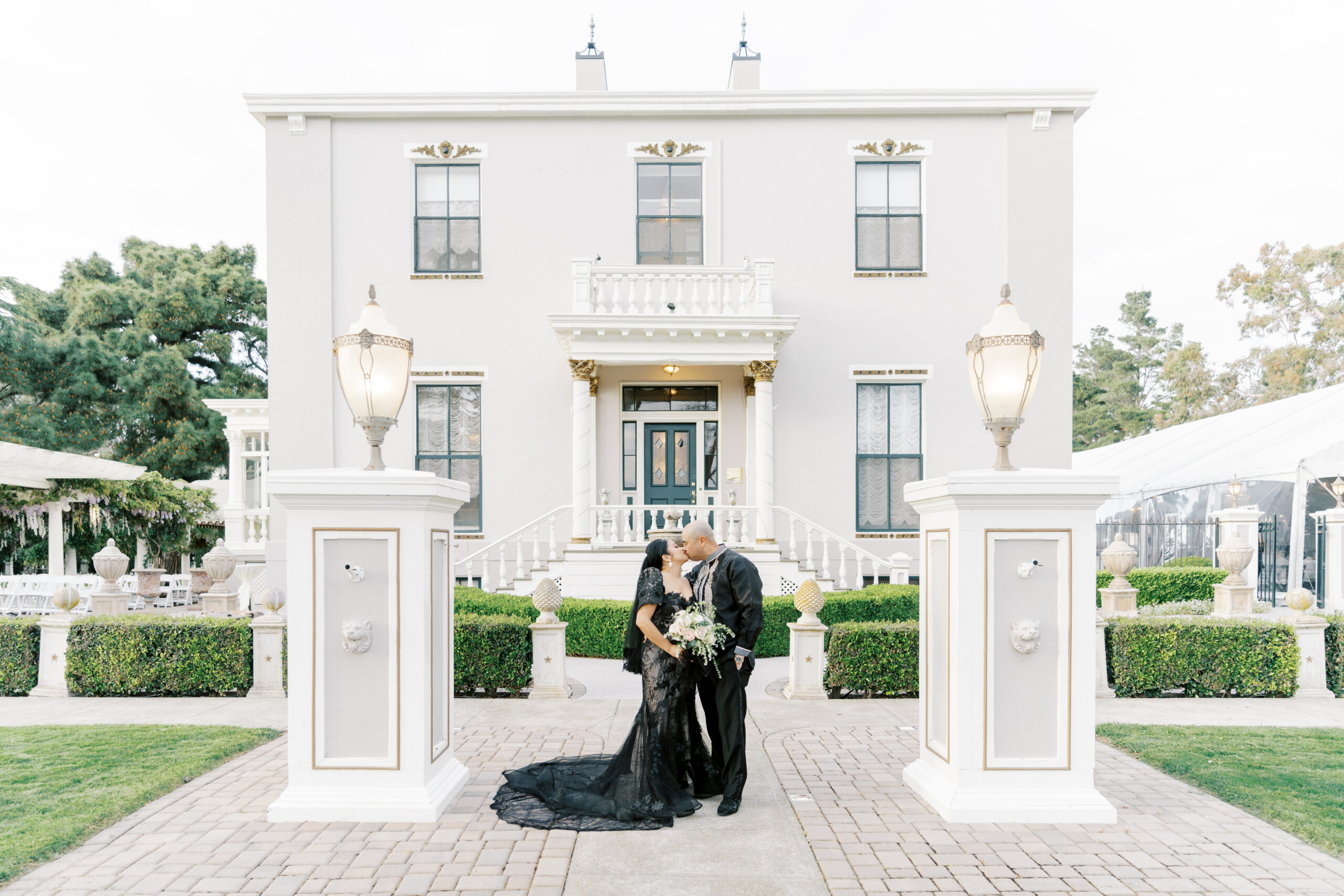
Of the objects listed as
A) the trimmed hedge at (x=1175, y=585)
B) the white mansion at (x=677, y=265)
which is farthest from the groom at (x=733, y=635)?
the trimmed hedge at (x=1175, y=585)

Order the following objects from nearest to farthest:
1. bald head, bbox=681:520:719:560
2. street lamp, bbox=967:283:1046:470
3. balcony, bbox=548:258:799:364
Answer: bald head, bbox=681:520:719:560 → street lamp, bbox=967:283:1046:470 → balcony, bbox=548:258:799:364

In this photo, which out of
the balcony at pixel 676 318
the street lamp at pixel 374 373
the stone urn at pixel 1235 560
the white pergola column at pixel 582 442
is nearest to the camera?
the street lamp at pixel 374 373

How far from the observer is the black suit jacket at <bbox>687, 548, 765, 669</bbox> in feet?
17.6

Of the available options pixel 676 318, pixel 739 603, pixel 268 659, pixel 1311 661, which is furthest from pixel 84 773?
pixel 1311 661

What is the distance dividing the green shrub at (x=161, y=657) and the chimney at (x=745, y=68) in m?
13.2

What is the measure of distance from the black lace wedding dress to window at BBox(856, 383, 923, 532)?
1004cm

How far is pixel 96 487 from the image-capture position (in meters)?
17.2

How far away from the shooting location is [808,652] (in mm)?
8516

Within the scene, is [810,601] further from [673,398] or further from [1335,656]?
[673,398]

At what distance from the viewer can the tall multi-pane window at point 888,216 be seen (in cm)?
1516

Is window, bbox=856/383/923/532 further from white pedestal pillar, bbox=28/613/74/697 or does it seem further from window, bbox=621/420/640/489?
white pedestal pillar, bbox=28/613/74/697

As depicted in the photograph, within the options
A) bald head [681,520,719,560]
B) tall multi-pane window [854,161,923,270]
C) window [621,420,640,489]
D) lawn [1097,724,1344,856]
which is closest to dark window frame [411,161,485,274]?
window [621,420,640,489]

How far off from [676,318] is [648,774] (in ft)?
30.4

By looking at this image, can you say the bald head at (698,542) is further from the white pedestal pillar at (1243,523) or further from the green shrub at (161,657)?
the white pedestal pillar at (1243,523)
